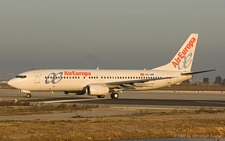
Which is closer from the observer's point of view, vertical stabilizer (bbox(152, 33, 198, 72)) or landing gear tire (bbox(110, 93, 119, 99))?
landing gear tire (bbox(110, 93, 119, 99))

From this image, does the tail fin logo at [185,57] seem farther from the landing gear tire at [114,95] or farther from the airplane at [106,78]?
the landing gear tire at [114,95]

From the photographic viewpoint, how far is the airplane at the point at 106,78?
193ft

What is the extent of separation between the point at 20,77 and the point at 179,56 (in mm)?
22304

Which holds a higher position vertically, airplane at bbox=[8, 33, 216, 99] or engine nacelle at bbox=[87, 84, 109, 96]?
airplane at bbox=[8, 33, 216, 99]

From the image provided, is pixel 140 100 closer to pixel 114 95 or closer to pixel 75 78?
pixel 114 95

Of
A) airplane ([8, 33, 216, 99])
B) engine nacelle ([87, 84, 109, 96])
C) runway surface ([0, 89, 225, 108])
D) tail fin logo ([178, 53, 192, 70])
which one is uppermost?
tail fin logo ([178, 53, 192, 70])

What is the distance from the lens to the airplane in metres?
58.9

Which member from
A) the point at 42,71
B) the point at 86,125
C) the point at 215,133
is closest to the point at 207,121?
the point at 215,133

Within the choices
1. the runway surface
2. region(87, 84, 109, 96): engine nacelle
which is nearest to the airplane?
region(87, 84, 109, 96): engine nacelle

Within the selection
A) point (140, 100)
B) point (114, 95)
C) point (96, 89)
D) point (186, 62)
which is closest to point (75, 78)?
point (96, 89)

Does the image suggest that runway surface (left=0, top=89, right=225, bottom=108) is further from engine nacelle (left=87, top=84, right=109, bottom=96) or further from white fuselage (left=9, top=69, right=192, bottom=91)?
white fuselage (left=9, top=69, right=192, bottom=91)

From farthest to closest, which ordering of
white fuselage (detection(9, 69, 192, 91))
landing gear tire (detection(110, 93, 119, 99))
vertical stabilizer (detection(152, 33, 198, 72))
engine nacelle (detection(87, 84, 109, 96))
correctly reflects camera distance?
1. vertical stabilizer (detection(152, 33, 198, 72))
2. landing gear tire (detection(110, 93, 119, 99))
3. white fuselage (detection(9, 69, 192, 91))
4. engine nacelle (detection(87, 84, 109, 96))

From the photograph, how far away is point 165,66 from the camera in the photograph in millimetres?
66438

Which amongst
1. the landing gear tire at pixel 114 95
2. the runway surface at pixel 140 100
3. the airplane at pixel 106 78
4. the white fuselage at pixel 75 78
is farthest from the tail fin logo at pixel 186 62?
the landing gear tire at pixel 114 95
